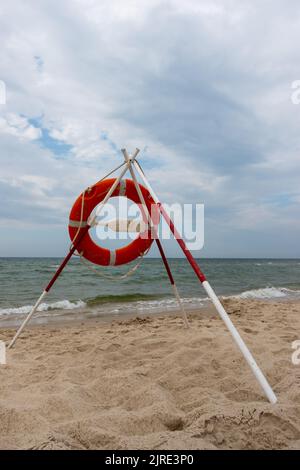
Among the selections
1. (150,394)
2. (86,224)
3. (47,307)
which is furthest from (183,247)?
(47,307)

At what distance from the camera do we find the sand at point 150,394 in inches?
60.1

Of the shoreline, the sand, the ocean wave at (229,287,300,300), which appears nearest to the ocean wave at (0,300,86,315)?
the shoreline

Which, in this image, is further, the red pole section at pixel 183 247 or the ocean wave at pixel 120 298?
the ocean wave at pixel 120 298

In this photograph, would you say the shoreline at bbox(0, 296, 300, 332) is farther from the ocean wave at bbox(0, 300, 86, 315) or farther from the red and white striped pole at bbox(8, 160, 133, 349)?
the red and white striped pole at bbox(8, 160, 133, 349)

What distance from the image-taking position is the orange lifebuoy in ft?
11.4

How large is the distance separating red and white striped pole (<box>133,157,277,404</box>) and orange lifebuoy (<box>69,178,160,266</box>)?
1.28ft

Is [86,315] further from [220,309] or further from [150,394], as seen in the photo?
[220,309]

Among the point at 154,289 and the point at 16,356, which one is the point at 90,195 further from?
the point at 154,289

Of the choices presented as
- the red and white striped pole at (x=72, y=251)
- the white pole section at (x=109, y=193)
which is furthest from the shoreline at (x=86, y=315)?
the white pole section at (x=109, y=193)

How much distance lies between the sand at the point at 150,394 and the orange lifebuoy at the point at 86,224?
923 millimetres

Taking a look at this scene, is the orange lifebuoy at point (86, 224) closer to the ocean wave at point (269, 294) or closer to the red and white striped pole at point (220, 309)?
the red and white striped pole at point (220, 309)

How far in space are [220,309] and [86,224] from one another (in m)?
1.84

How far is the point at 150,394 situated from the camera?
204cm
